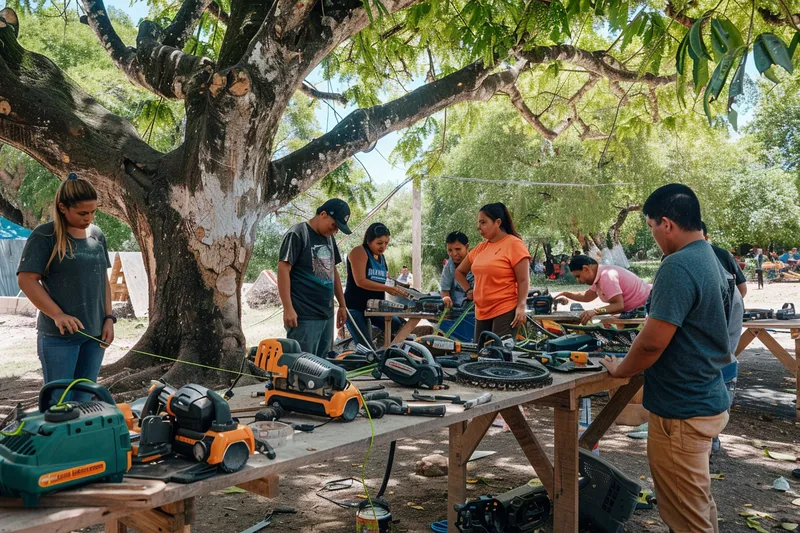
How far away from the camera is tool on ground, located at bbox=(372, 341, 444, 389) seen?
2766mm

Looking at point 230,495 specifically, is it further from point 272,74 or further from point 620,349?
point 272,74

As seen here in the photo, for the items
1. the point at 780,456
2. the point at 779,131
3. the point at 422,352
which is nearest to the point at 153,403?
the point at 422,352

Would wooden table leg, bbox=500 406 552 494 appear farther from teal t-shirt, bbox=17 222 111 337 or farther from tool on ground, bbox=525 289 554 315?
tool on ground, bbox=525 289 554 315

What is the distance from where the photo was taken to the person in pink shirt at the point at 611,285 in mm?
6344

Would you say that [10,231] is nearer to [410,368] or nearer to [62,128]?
[62,128]

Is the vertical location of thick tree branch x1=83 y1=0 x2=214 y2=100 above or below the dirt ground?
above

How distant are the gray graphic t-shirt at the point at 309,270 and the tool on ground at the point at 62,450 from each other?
3.10 m

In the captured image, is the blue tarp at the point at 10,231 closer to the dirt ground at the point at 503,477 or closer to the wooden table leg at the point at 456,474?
the dirt ground at the point at 503,477

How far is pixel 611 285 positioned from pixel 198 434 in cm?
537

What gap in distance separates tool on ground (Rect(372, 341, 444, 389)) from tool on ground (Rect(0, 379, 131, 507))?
140 cm

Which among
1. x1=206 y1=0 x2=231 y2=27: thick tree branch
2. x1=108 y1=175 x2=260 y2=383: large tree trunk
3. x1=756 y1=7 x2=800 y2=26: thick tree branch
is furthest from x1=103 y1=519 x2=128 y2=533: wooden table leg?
x1=206 y1=0 x2=231 y2=27: thick tree branch

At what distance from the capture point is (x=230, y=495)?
13.6 feet

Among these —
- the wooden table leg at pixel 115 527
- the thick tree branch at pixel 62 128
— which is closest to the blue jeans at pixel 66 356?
the wooden table leg at pixel 115 527

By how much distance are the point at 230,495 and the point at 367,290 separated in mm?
2720
